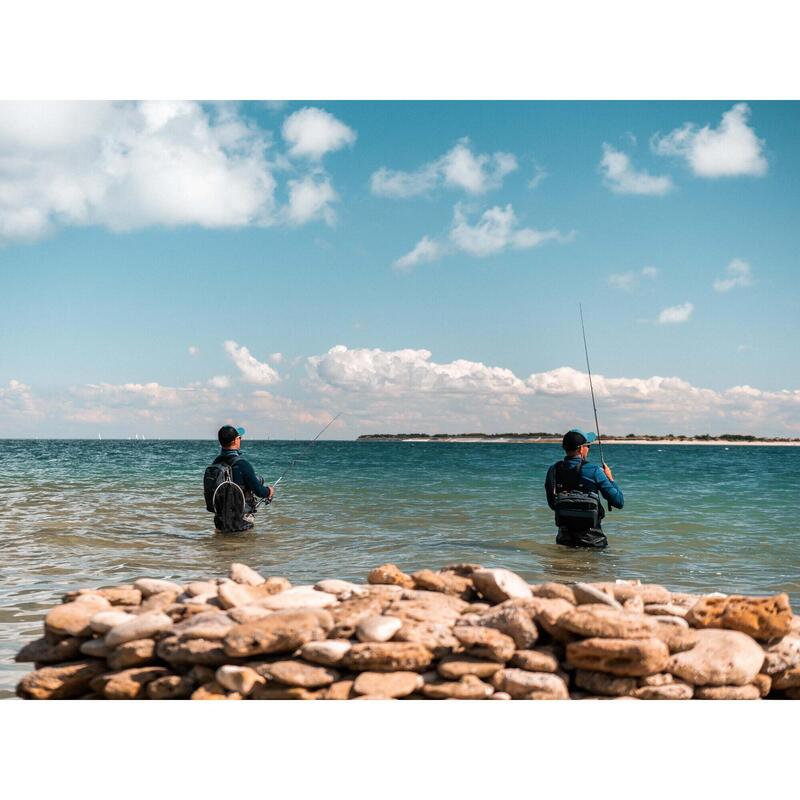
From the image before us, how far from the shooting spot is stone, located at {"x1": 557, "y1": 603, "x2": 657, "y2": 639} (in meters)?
4.20

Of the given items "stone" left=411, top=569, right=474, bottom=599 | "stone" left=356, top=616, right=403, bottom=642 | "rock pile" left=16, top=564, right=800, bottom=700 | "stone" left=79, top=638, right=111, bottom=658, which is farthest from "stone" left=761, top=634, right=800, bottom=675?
"stone" left=79, top=638, right=111, bottom=658

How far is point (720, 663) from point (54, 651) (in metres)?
4.28

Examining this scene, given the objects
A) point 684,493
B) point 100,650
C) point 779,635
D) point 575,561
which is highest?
point 100,650

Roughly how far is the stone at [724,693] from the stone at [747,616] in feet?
1.44

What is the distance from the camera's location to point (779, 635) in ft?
14.8

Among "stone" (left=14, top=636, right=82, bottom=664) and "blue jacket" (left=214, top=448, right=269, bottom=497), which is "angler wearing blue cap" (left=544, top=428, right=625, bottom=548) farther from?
"stone" (left=14, top=636, right=82, bottom=664)

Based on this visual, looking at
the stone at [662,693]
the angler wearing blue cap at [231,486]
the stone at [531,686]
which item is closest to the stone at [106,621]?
the stone at [531,686]

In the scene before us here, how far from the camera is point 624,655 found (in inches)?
160

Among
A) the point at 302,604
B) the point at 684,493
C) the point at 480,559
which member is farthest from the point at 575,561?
the point at 684,493

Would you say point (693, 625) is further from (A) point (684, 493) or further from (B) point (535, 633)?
(A) point (684, 493)

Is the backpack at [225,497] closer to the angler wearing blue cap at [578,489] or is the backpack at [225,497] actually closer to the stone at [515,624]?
the angler wearing blue cap at [578,489]

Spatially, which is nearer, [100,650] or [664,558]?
[100,650]

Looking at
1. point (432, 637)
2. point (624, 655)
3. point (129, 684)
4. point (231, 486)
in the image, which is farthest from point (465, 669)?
point (231, 486)

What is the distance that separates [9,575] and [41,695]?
4.75m
